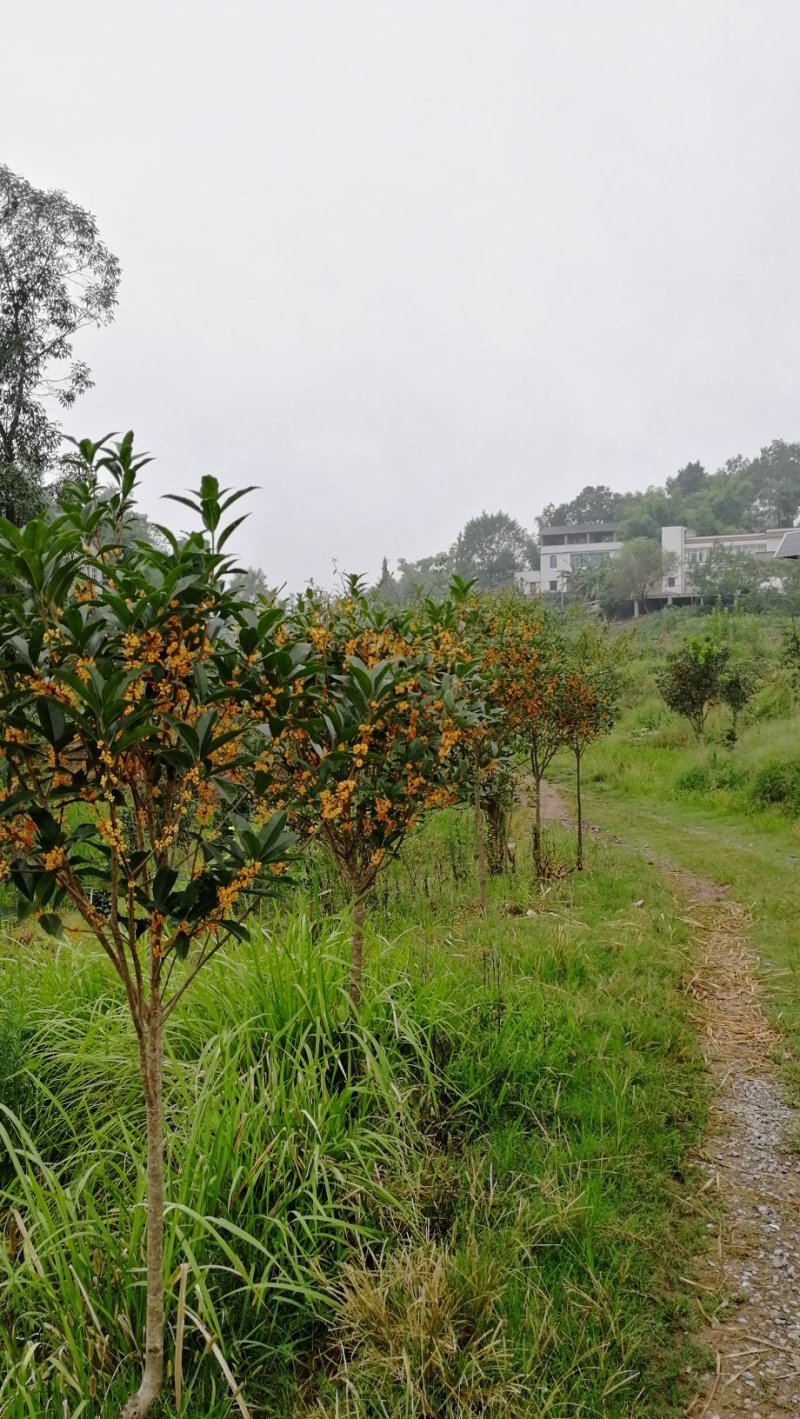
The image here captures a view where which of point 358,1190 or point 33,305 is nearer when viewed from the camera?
point 358,1190

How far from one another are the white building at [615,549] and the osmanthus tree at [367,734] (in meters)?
34.2

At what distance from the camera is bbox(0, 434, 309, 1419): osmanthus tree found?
128cm

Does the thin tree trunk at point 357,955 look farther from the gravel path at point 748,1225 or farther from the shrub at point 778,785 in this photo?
the shrub at point 778,785

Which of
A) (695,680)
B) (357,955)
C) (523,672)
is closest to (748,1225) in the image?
(357,955)

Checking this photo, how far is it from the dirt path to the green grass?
0.30ft

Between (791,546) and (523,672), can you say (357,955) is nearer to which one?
(523,672)

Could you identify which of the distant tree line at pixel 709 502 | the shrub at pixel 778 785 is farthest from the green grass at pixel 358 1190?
the distant tree line at pixel 709 502

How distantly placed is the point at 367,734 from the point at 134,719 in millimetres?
882

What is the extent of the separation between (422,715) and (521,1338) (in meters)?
1.64

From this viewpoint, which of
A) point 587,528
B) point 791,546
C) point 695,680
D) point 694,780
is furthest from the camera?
point 587,528

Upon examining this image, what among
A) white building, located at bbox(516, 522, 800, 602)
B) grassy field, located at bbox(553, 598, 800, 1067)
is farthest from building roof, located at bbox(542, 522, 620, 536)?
grassy field, located at bbox(553, 598, 800, 1067)

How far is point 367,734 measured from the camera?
2076 mm

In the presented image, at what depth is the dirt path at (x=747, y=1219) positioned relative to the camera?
5.88ft

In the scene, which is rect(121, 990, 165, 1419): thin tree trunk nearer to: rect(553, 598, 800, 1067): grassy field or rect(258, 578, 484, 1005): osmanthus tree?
rect(258, 578, 484, 1005): osmanthus tree
